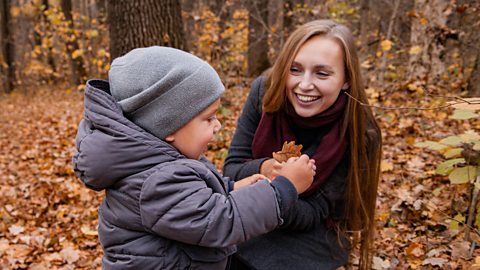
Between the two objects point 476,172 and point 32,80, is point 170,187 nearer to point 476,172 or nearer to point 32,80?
point 476,172

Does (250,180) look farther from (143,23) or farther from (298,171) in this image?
(143,23)

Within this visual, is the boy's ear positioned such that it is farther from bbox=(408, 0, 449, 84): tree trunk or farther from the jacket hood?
bbox=(408, 0, 449, 84): tree trunk

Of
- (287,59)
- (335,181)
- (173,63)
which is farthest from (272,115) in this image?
(173,63)

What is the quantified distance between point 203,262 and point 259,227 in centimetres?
29

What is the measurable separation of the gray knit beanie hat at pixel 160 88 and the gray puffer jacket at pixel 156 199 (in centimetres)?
5

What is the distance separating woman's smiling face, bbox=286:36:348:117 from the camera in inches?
81.9

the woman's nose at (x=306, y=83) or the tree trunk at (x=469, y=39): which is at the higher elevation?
the woman's nose at (x=306, y=83)

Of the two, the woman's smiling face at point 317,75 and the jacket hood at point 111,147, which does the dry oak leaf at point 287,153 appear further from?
the jacket hood at point 111,147

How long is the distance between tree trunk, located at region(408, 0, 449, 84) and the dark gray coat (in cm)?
515

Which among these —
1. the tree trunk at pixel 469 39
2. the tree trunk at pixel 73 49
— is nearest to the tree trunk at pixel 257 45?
the tree trunk at pixel 469 39

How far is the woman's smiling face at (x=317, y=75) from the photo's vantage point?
2.08 m

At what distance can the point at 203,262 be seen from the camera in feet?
5.21

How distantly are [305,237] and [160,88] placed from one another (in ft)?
4.14

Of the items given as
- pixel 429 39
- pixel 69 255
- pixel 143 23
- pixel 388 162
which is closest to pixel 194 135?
pixel 69 255
